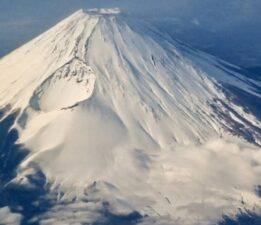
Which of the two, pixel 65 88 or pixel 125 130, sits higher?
pixel 65 88

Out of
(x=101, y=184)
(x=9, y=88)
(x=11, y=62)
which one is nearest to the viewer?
(x=101, y=184)

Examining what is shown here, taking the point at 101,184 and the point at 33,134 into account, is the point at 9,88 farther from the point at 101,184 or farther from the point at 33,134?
the point at 101,184

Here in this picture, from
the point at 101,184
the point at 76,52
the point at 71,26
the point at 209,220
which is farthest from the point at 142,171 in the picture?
the point at 71,26

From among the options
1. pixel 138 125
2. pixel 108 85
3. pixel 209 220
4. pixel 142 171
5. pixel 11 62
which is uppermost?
pixel 11 62

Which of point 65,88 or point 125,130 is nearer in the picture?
point 125,130

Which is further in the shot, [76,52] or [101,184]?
[76,52]

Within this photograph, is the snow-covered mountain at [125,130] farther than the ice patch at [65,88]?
No

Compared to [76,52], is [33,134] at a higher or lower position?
lower

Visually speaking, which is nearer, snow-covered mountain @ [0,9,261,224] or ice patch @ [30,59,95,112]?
snow-covered mountain @ [0,9,261,224]
